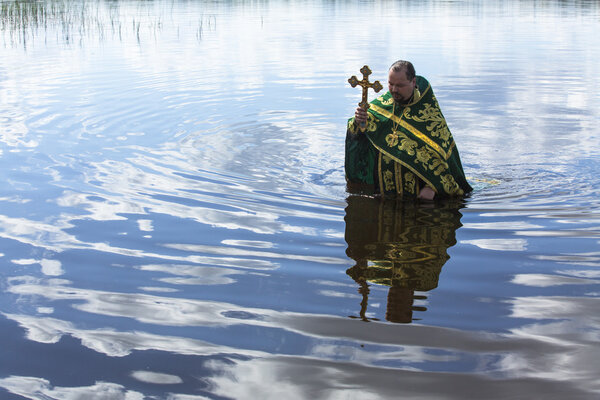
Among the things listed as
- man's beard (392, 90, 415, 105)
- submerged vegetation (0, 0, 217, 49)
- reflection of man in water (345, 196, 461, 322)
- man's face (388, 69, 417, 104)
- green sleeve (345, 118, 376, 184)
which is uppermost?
submerged vegetation (0, 0, 217, 49)

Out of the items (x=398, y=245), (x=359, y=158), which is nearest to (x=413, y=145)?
(x=359, y=158)

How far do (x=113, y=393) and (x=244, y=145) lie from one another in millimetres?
6717

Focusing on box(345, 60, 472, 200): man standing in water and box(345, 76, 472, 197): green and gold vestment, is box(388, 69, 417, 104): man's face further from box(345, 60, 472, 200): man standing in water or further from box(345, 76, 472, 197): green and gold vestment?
box(345, 76, 472, 197): green and gold vestment

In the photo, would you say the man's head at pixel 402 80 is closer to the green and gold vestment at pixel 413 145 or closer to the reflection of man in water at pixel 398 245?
the green and gold vestment at pixel 413 145

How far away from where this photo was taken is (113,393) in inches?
147

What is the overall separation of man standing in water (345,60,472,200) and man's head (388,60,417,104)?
0.02m

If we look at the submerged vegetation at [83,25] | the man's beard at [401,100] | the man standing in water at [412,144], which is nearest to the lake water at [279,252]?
the man standing in water at [412,144]

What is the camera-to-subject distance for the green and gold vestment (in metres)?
7.19

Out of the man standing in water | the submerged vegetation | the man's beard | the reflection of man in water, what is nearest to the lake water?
the reflection of man in water

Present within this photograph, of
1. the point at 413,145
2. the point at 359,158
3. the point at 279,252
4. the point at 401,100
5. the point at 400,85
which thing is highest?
the point at 400,85

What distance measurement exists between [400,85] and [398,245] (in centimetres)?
158

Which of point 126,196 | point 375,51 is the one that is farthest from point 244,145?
point 375,51

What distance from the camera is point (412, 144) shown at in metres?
7.26

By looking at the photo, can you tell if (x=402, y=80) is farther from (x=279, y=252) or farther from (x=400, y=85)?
(x=279, y=252)
